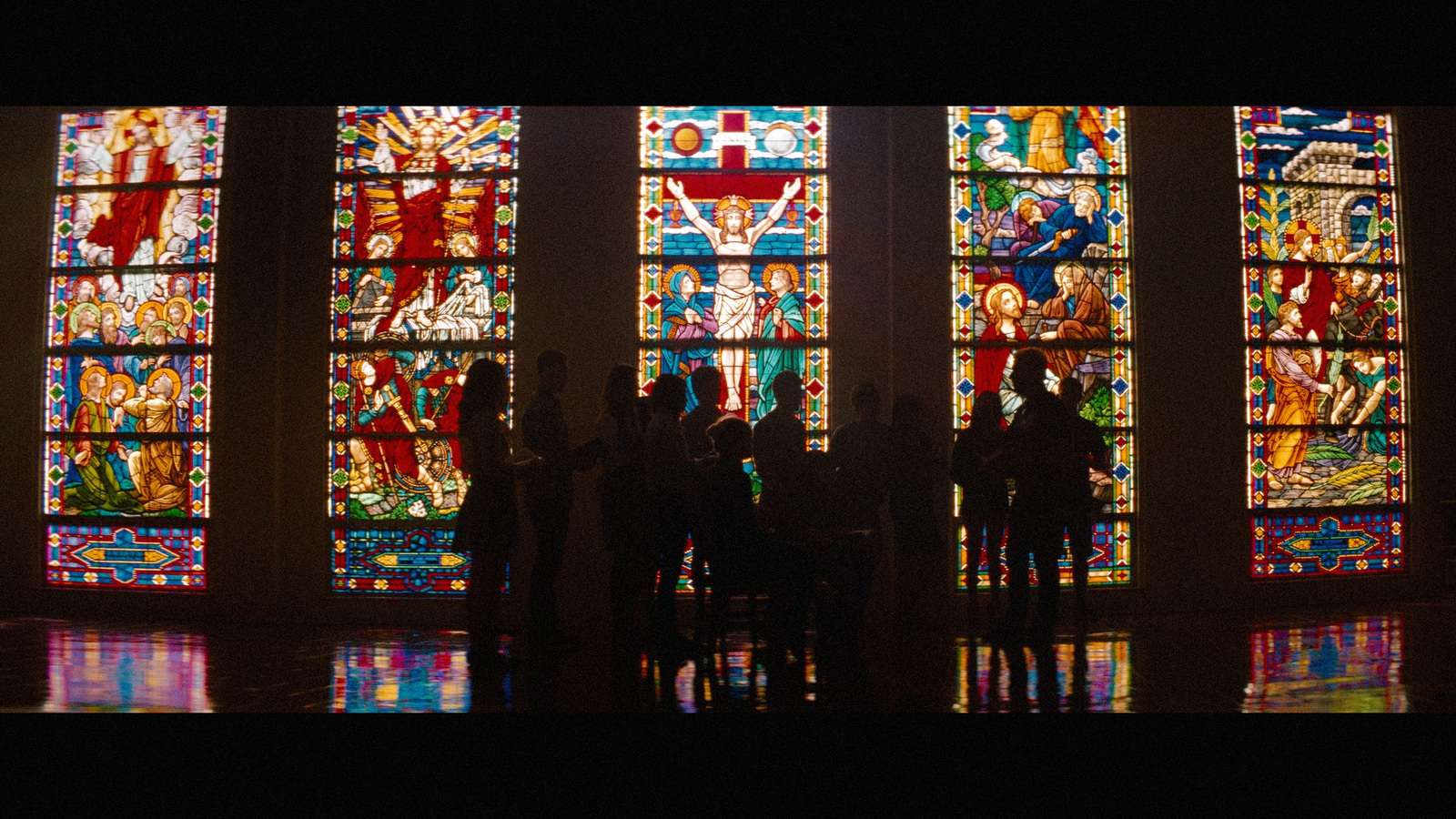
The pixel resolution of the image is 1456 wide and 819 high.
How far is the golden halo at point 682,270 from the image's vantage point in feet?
17.4

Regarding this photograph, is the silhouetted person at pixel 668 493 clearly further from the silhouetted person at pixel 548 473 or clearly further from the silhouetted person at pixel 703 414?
the silhouetted person at pixel 548 473

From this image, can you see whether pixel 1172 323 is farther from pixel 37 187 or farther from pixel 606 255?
pixel 37 187

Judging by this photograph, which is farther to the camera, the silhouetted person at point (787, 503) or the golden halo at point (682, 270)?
the golden halo at point (682, 270)

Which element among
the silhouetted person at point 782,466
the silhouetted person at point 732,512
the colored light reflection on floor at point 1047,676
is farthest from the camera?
the silhouetted person at point 782,466

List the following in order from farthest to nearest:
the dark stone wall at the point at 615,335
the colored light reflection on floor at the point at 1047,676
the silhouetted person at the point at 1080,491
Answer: the dark stone wall at the point at 615,335
the silhouetted person at the point at 1080,491
the colored light reflection on floor at the point at 1047,676

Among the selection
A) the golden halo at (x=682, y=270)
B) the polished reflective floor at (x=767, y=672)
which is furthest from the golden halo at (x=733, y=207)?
the polished reflective floor at (x=767, y=672)

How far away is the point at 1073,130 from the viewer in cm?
550

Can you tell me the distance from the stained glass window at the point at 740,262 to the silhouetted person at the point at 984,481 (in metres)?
0.85

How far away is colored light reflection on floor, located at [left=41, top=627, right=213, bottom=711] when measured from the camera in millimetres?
3232

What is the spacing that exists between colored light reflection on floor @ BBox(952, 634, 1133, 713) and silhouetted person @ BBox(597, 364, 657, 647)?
1.48m

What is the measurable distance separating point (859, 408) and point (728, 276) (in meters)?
1.34

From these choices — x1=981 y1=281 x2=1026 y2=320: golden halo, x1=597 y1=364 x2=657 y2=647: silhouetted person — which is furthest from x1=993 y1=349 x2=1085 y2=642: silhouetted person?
x1=597 y1=364 x2=657 y2=647: silhouetted person

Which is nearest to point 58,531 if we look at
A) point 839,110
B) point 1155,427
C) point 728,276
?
point 728,276

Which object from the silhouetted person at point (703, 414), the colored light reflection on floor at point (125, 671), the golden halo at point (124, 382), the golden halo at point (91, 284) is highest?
the golden halo at point (91, 284)
